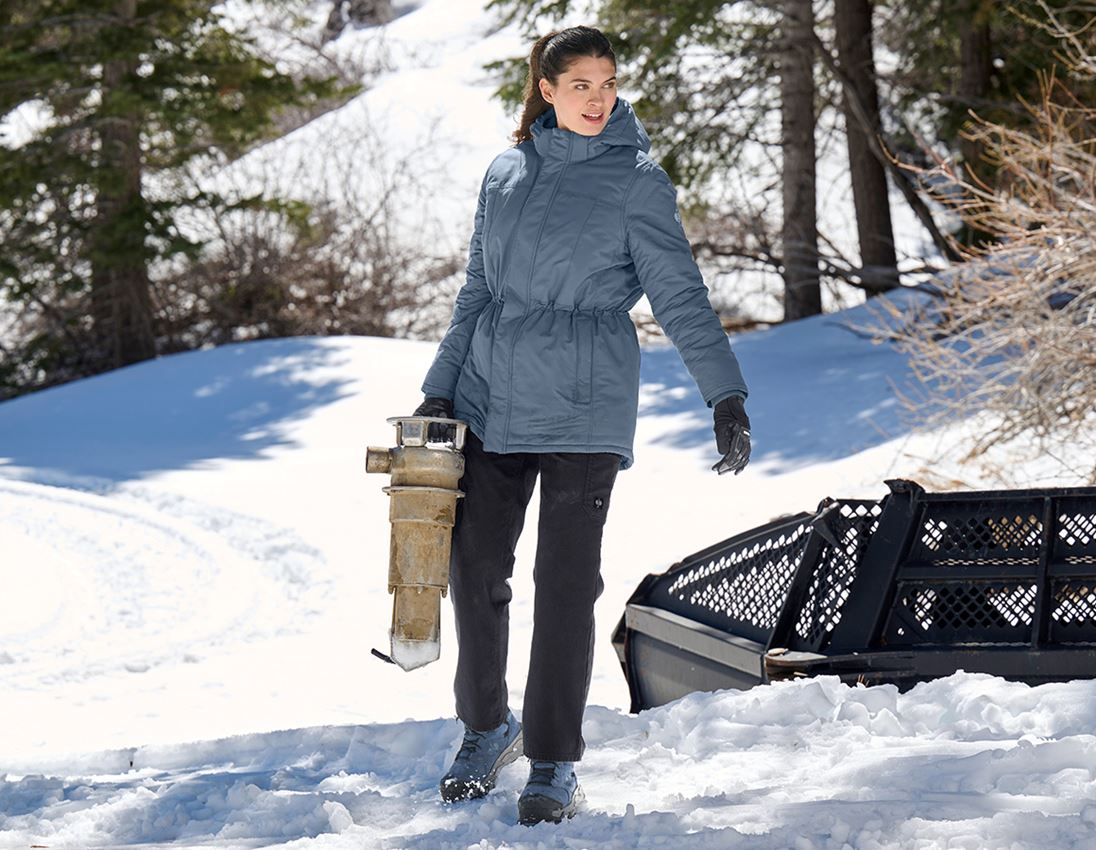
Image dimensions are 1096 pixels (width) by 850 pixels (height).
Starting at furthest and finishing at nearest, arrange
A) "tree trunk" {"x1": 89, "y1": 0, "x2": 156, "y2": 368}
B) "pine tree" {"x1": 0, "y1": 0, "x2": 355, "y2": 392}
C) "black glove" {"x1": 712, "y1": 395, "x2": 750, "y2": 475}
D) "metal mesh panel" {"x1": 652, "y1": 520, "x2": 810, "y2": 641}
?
"tree trunk" {"x1": 89, "y1": 0, "x2": 156, "y2": 368}
"pine tree" {"x1": 0, "y1": 0, "x2": 355, "y2": 392}
"metal mesh panel" {"x1": 652, "y1": 520, "x2": 810, "y2": 641}
"black glove" {"x1": 712, "y1": 395, "x2": 750, "y2": 475}

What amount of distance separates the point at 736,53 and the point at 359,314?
17.1 feet

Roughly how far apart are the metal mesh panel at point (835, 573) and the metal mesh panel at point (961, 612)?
0.53ft

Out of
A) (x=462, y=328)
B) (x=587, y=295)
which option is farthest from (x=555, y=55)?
(x=462, y=328)

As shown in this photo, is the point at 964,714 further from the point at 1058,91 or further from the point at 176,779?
the point at 1058,91

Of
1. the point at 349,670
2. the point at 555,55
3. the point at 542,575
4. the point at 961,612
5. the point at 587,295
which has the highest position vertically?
the point at 555,55

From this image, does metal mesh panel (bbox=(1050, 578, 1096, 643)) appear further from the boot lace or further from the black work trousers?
the boot lace

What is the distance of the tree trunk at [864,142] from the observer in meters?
16.8

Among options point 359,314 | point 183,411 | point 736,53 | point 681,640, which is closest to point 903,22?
point 736,53

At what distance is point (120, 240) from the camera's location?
16.3 metres

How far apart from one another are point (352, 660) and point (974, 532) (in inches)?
125

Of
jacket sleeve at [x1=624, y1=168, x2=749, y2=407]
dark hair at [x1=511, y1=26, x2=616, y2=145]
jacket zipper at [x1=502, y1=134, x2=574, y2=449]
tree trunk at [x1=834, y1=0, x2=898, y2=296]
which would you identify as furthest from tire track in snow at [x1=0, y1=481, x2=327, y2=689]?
tree trunk at [x1=834, y1=0, x2=898, y2=296]

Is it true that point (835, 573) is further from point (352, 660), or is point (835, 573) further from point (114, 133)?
point (114, 133)

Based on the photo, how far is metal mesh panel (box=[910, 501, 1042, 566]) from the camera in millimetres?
4219

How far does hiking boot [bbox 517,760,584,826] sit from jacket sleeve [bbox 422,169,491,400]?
2.94 feet
